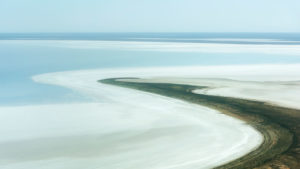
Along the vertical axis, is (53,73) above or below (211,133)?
above

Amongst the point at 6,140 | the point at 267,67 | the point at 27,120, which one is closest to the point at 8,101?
the point at 27,120

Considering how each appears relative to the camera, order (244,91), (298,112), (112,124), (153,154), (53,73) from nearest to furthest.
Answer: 1. (153,154)
2. (112,124)
3. (298,112)
4. (244,91)
5. (53,73)

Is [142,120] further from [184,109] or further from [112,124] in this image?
[184,109]

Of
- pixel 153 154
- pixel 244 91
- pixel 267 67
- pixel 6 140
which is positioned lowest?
pixel 153 154

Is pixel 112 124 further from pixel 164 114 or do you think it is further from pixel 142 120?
pixel 164 114

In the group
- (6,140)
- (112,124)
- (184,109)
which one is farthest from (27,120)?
(184,109)

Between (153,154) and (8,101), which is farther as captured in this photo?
(8,101)

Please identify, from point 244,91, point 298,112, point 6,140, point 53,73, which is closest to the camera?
point 6,140
